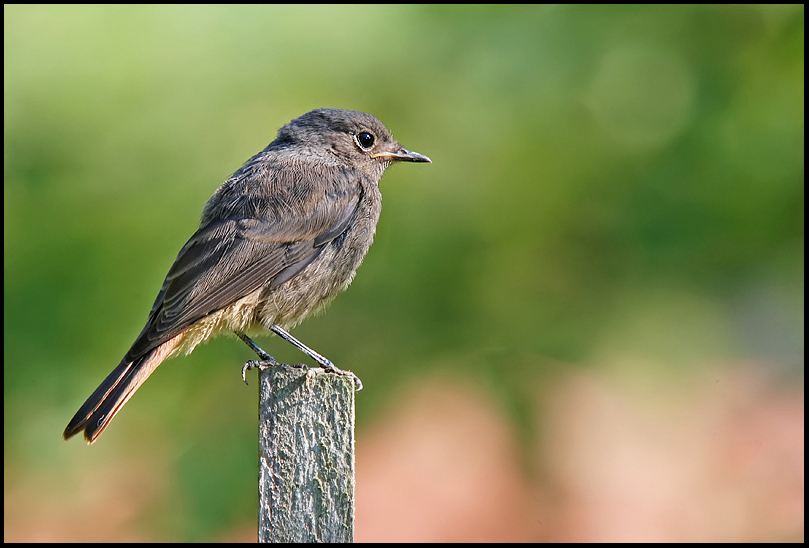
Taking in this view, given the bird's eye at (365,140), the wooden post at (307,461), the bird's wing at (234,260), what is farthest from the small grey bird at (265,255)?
the wooden post at (307,461)

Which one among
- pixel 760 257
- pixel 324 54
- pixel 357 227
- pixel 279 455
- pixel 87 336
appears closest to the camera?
pixel 279 455

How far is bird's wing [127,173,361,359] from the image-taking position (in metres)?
4.30

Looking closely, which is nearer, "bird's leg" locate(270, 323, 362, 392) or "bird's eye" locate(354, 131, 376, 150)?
"bird's leg" locate(270, 323, 362, 392)

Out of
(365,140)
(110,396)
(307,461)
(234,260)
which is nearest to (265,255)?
(234,260)

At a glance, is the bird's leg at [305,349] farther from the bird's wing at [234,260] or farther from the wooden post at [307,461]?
the wooden post at [307,461]

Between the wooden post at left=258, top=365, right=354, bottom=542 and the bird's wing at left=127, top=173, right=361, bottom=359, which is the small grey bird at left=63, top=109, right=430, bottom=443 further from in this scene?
the wooden post at left=258, top=365, right=354, bottom=542

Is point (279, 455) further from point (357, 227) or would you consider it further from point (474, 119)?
point (474, 119)

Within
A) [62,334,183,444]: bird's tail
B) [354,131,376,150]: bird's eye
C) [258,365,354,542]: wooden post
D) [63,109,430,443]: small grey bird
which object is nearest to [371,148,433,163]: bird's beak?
[354,131,376,150]: bird's eye

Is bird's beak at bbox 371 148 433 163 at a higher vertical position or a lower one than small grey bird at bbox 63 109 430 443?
higher

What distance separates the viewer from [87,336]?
686 cm

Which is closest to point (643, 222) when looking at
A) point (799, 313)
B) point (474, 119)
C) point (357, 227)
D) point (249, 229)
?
point (474, 119)

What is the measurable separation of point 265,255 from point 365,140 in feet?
4.36

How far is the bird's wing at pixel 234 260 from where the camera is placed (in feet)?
14.1

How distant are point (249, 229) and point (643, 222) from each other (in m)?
4.97
